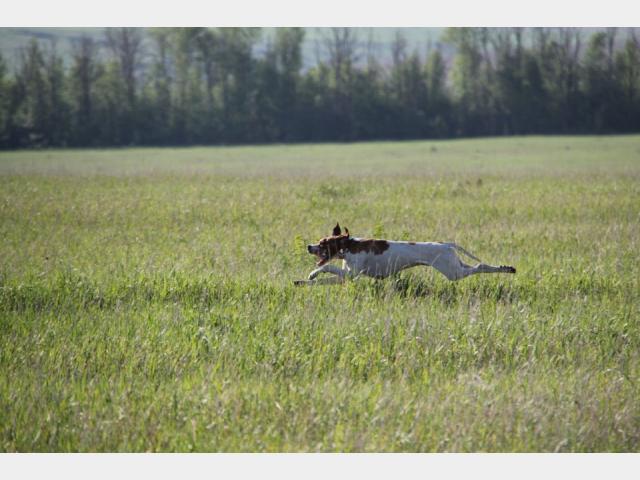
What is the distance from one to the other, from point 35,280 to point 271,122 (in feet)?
88.9

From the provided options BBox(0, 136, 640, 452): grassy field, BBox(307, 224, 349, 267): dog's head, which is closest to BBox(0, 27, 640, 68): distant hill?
BBox(0, 136, 640, 452): grassy field

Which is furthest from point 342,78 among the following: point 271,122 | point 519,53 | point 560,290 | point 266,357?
point 266,357

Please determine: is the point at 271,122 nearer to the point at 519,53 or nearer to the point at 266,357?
the point at 519,53

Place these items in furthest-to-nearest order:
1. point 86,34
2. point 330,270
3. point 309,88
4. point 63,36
→ point 309,88 → point 86,34 → point 63,36 → point 330,270

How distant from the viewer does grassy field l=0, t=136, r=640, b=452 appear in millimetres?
4848

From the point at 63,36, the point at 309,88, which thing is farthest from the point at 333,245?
the point at 309,88

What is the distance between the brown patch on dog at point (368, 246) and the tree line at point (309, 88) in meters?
6.42

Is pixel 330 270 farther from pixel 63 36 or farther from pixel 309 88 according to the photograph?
pixel 309 88

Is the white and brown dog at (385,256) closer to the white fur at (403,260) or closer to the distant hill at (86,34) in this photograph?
the white fur at (403,260)

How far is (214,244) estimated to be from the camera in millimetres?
10438

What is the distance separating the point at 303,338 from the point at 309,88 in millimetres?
26700

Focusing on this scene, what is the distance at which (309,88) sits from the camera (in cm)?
3191

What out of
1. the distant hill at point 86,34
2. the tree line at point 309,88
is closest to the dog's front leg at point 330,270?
the distant hill at point 86,34

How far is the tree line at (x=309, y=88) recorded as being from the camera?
1838 centimetres
